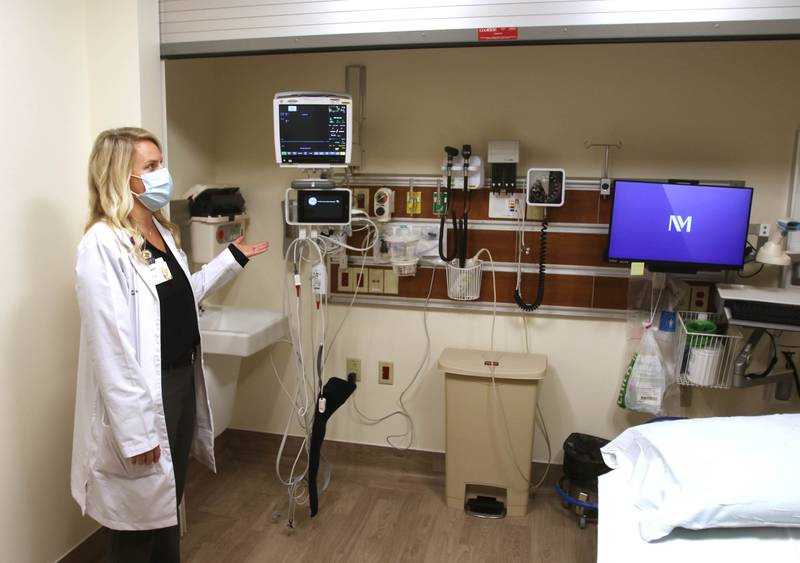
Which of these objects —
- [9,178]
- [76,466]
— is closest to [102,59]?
[9,178]

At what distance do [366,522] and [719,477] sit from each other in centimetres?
156

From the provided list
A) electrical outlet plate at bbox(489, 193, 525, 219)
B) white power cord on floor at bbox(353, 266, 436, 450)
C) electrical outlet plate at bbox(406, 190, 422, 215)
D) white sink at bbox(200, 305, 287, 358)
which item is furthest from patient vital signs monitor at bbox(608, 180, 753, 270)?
white sink at bbox(200, 305, 287, 358)

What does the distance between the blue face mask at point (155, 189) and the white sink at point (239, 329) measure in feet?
2.65

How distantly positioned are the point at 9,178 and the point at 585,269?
2231mm

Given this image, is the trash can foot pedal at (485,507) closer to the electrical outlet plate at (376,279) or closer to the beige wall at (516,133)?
the beige wall at (516,133)

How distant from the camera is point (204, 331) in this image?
262 centimetres

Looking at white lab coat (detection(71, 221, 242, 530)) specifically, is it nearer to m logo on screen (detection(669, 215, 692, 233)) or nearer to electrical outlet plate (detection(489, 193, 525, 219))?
electrical outlet plate (detection(489, 193, 525, 219))

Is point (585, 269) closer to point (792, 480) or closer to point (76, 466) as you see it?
point (792, 480)

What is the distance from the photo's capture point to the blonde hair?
5.82 feet

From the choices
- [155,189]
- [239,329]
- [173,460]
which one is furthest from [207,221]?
[173,460]

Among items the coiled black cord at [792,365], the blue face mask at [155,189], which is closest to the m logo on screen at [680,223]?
the coiled black cord at [792,365]

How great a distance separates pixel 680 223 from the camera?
242 cm

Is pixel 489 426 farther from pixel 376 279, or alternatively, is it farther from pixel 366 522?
pixel 376 279

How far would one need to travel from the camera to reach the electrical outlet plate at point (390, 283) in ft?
9.74
